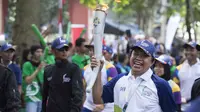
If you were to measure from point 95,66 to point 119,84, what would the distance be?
1.03 feet

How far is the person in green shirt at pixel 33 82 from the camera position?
34.0ft

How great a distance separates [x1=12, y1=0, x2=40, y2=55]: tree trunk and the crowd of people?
2.22ft

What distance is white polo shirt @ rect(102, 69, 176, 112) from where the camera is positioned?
5262 mm

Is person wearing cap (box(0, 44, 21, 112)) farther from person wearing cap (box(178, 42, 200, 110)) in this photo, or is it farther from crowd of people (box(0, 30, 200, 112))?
person wearing cap (box(178, 42, 200, 110))

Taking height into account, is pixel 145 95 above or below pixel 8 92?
above

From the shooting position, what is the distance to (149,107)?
208 inches

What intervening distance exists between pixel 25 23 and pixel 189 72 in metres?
5.03

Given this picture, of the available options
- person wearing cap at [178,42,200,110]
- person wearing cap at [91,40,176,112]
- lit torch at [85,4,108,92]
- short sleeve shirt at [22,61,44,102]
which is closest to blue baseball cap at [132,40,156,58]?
person wearing cap at [91,40,176,112]

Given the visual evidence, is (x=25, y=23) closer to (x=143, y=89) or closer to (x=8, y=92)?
(x=8, y=92)

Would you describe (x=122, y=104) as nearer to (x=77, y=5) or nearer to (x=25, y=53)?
(x=25, y=53)

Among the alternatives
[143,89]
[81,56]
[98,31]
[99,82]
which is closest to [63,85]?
[99,82]

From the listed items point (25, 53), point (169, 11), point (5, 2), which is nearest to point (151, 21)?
A: point (169, 11)

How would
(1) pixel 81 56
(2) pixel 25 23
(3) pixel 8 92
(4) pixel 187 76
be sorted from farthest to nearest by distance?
(2) pixel 25 23 < (1) pixel 81 56 < (4) pixel 187 76 < (3) pixel 8 92

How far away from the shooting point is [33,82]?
1048 centimetres
